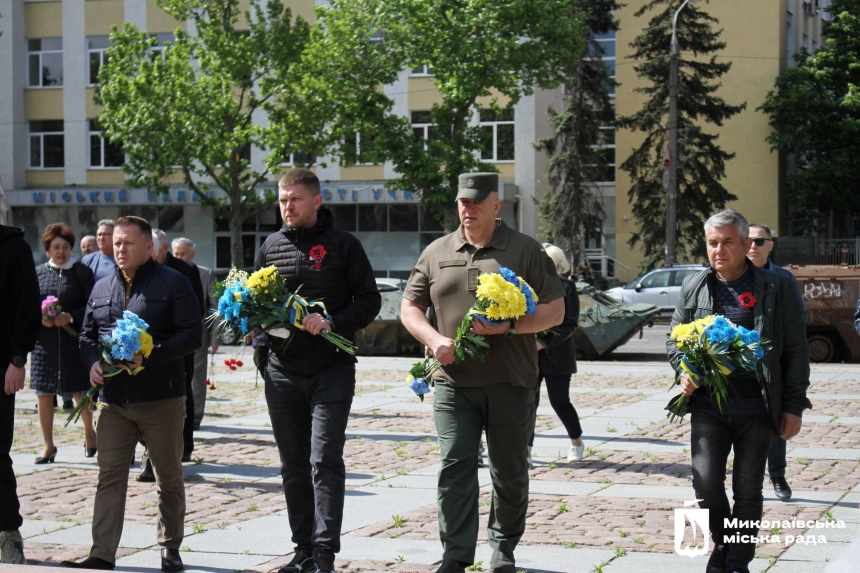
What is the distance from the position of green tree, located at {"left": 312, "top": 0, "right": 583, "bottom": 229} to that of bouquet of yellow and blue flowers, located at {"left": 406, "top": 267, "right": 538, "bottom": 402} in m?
24.3

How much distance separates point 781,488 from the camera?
744 cm

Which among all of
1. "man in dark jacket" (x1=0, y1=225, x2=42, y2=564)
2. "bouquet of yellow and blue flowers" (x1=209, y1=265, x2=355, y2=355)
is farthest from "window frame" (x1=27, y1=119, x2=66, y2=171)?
"bouquet of yellow and blue flowers" (x1=209, y1=265, x2=355, y2=355)

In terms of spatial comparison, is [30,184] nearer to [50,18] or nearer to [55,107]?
[55,107]

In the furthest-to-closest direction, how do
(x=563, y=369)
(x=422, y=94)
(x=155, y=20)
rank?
1. (x=155, y=20)
2. (x=422, y=94)
3. (x=563, y=369)

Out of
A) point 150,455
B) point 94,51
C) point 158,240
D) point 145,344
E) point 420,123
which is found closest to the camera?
point 145,344

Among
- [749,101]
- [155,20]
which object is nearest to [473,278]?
[155,20]

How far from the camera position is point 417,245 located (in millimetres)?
39531

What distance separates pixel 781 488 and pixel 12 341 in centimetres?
526

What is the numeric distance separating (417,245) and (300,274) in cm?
3381

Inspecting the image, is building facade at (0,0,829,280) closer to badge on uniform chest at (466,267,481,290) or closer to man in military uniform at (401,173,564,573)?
man in military uniform at (401,173,564,573)

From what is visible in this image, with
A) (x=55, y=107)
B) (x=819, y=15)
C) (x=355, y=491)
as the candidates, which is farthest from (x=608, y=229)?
(x=355, y=491)

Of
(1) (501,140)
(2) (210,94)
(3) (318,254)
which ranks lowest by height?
(3) (318,254)

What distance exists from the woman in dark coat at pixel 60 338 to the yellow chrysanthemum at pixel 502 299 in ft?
17.2

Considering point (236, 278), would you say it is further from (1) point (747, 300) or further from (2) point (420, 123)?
(2) point (420, 123)
